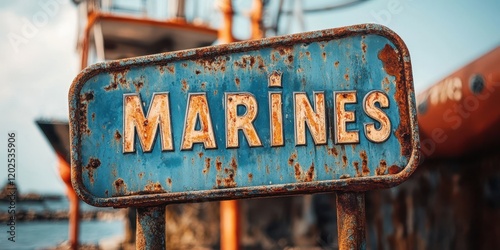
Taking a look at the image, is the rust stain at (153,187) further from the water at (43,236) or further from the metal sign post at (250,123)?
the water at (43,236)

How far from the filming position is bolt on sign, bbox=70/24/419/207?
1.31m

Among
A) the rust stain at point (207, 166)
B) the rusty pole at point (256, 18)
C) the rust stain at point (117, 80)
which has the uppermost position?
the rusty pole at point (256, 18)

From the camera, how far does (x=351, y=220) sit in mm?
1301

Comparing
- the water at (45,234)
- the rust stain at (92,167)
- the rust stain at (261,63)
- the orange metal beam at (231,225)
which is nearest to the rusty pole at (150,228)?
the rust stain at (92,167)

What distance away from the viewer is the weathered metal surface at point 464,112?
3209 mm

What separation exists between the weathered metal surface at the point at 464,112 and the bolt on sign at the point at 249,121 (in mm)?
2261

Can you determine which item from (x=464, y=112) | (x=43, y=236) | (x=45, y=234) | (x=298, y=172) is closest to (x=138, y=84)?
(x=298, y=172)

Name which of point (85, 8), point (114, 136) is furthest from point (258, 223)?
point (114, 136)

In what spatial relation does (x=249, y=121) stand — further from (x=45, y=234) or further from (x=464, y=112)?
(x=45, y=234)

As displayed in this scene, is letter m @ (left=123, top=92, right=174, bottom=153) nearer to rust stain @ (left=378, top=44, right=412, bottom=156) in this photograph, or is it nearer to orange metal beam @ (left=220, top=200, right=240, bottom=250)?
rust stain @ (left=378, top=44, right=412, bottom=156)

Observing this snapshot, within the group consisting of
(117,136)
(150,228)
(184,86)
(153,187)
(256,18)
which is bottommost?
(150,228)

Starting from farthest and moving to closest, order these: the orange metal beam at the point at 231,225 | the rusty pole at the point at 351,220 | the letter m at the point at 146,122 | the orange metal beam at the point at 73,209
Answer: the orange metal beam at the point at 73,209 < the orange metal beam at the point at 231,225 < the letter m at the point at 146,122 < the rusty pole at the point at 351,220

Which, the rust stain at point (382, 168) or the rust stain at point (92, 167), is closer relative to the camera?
the rust stain at point (382, 168)

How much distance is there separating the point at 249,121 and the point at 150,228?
0.46m
